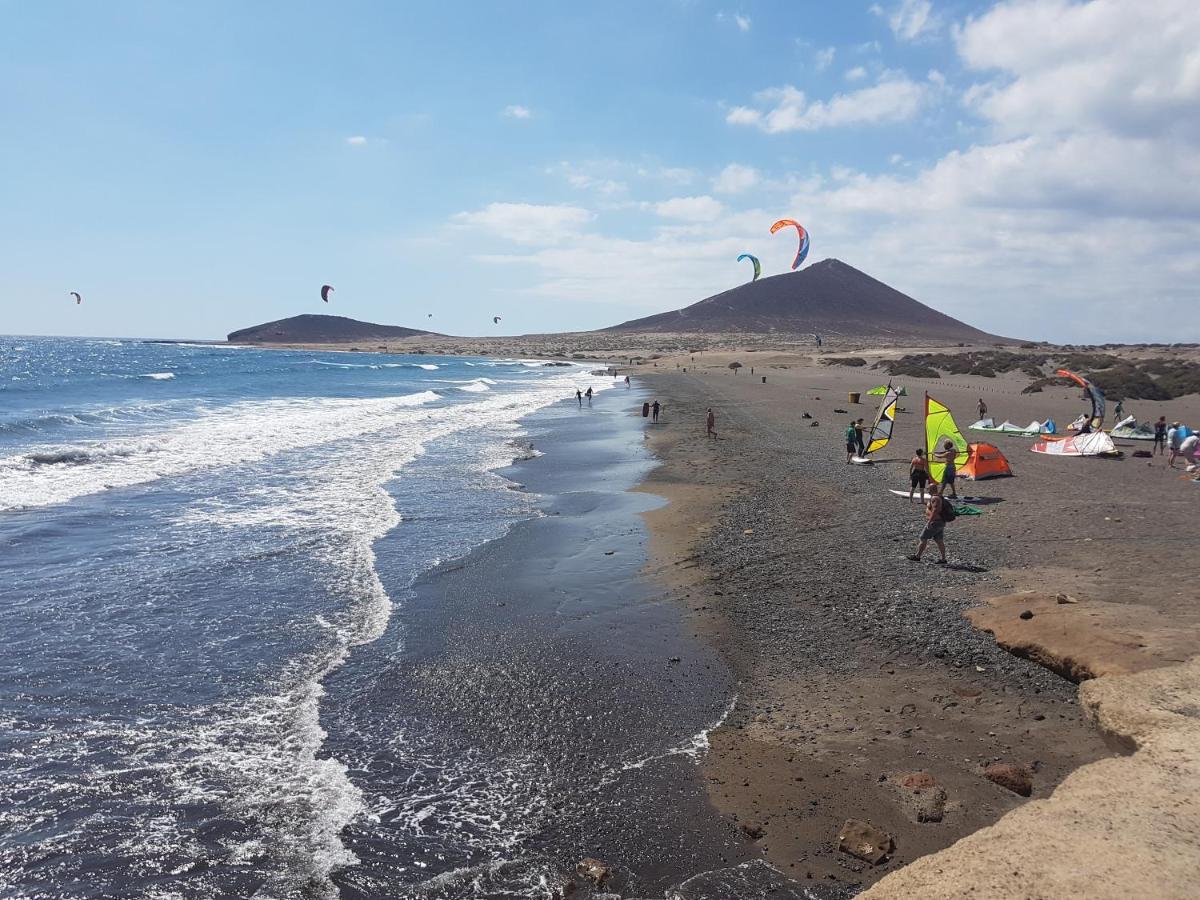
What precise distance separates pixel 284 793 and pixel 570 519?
363 inches

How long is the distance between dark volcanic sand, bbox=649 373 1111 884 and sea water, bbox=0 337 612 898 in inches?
120

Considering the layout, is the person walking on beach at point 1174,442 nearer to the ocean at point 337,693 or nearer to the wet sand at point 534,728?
the ocean at point 337,693

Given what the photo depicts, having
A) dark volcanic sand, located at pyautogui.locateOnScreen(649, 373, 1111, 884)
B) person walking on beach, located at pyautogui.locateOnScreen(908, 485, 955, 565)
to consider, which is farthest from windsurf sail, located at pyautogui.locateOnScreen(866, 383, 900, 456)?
person walking on beach, located at pyautogui.locateOnScreen(908, 485, 955, 565)

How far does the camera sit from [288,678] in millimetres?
8039

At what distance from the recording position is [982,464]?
17141 millimetres

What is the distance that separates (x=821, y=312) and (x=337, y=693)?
516 ft

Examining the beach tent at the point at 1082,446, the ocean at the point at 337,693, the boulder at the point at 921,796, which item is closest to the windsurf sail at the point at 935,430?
the ocean at the point at 337,693

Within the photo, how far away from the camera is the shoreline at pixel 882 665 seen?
563cm

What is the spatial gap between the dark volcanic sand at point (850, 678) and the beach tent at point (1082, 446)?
623cm

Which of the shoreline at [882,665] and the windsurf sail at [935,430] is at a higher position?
the windsurf sail at [935,430]

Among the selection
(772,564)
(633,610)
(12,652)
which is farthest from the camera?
(772,564)

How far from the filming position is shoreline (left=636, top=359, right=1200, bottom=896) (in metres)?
5.63

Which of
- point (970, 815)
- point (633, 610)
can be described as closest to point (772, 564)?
point (633, 610)

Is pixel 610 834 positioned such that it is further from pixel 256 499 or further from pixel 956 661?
pixel 256 499
